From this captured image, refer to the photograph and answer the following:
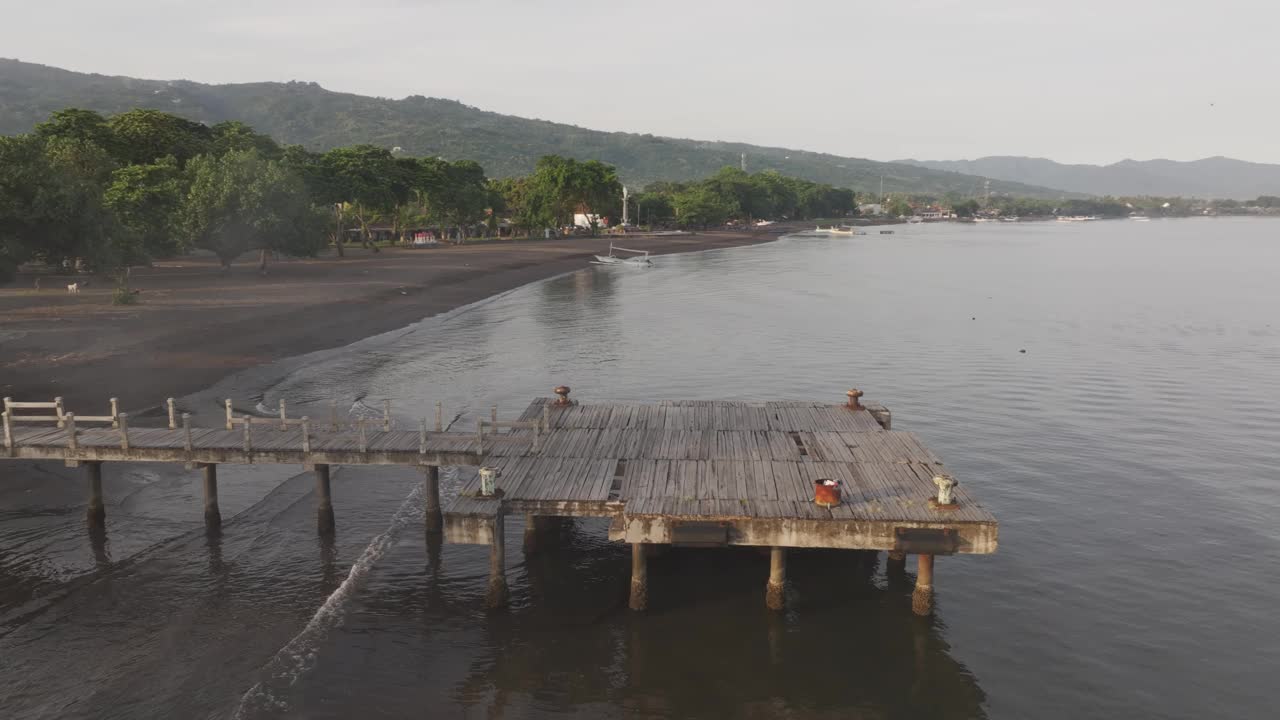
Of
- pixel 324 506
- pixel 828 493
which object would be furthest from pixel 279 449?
pixel 828 493

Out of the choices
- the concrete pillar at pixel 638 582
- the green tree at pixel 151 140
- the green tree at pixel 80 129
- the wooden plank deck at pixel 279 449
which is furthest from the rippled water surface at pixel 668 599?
the green tree at pixel 151 140

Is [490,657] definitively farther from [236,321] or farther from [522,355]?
[236,321]

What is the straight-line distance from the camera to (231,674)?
18344mm

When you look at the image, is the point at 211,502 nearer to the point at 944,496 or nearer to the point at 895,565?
the point at 895,565

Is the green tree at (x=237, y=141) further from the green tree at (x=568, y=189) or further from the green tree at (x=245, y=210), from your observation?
the green tree at (x=568, y=189)

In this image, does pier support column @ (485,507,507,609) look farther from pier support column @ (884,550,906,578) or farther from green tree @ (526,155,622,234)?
green tree @ (526,155,622,234)

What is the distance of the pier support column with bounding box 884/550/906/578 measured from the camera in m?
24.0

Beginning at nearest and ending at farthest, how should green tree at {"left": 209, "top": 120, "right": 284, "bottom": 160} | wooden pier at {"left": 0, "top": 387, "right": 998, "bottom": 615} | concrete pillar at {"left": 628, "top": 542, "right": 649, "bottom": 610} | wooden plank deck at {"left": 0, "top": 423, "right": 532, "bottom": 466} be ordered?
wooden pier at {"left": 0, "top": 387, "right": 998, "bottom": 615} < concrete pillar at {"left": 628, "top": 542, "right": 649, "bottom": 610} < wooden plank deck at {"left": 0, "top": 423, "right": 532, "bottom": 466} < green tree at {"left": 209, "top": 120, "right": 284, "bottom": 160}

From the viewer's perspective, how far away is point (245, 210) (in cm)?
8044

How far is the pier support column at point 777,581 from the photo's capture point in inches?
823

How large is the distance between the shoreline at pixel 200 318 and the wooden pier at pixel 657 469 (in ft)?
39.6

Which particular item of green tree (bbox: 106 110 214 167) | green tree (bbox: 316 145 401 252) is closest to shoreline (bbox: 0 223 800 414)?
green tree (bbox: 316 145 401 252)

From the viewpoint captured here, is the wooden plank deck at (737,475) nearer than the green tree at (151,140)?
Yes

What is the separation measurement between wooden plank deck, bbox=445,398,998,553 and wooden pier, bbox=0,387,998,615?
50 mm
